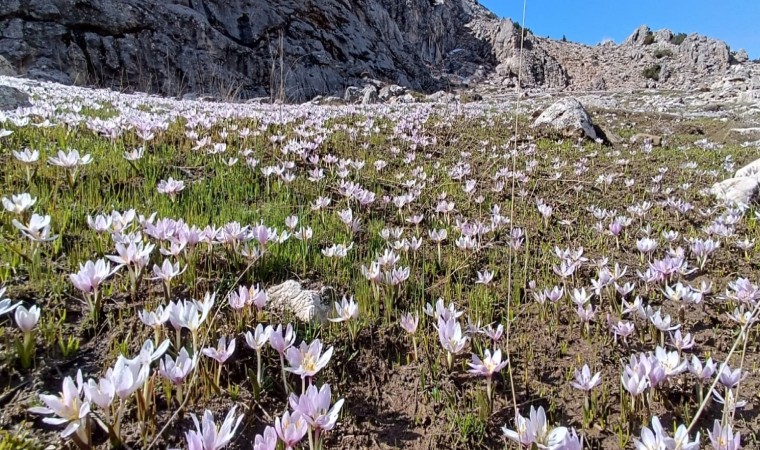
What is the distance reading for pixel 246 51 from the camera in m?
32.2

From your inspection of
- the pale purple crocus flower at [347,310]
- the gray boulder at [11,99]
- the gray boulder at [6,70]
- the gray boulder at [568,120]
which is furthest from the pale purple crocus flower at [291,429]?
the gray boulder at [6,70]

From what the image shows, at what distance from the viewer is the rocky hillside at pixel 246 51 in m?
23.4

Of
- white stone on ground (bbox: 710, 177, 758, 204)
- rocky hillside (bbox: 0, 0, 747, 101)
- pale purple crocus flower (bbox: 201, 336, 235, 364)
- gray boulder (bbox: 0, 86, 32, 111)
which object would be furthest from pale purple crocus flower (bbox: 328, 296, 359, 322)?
gray boulder (bbox: 0, 86, 32, 111)

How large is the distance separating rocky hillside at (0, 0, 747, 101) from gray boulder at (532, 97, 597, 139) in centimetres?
643

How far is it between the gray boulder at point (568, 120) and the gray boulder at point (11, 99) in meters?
10.5

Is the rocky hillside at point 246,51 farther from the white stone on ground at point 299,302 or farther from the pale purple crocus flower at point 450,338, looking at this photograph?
the pale purple crocus flower at point 450,338

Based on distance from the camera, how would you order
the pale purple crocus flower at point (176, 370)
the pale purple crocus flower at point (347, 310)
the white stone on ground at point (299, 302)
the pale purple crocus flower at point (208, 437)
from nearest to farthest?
1. the pale purple crocus flower at point (208, 437)
2. the pale purple crocus flower at point (176, 370)
3. the pale purple crocus flower at point (347, 310)
4. the white stone on ground at point (299, 302)

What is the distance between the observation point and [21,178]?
3.36 m

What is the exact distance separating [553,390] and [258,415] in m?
1.36

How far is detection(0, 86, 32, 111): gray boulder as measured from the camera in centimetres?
637

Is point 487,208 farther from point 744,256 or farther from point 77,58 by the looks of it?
point 77,58

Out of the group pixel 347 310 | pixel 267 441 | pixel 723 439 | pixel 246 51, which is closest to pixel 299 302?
pixel 347 310

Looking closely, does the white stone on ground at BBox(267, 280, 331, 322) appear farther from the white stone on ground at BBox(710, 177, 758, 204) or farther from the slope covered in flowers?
the white stone on ground at BBox(710, 177, 758, 204)

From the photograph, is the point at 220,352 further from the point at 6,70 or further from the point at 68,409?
the point at 6,70
